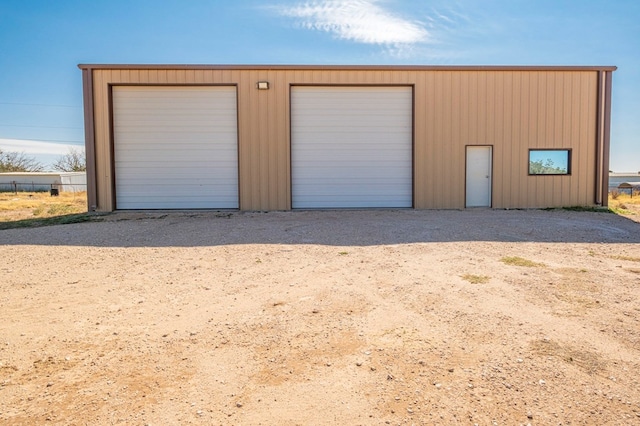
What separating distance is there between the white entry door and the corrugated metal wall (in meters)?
0.23

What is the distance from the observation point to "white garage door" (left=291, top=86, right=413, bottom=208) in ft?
44.5

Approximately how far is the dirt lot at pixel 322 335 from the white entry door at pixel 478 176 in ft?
21.4

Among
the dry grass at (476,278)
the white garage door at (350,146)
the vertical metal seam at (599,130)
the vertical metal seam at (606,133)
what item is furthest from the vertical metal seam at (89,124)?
the vertical metal seam at (606,133)

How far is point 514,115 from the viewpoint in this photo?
13664mm

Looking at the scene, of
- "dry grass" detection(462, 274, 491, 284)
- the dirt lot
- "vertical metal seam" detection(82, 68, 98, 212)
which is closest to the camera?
the dirt lot

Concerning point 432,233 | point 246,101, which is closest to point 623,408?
point 432,233

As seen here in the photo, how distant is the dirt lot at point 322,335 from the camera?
8.73 ft

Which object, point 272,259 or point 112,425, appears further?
point 272,259

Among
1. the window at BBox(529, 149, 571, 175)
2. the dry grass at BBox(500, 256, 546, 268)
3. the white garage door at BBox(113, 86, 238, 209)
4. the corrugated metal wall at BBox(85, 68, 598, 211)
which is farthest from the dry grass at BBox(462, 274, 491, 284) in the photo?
the window at BBox(529, 149, 571, 175)

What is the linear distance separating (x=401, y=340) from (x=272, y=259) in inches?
133

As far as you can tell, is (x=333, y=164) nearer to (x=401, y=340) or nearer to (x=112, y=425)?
(x=401, y=340)

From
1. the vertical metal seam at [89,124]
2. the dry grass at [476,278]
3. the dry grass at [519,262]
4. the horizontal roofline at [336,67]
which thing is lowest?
the dry grass at [476,278]

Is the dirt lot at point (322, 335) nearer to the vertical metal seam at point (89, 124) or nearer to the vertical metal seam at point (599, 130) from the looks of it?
the vertical metal seam at point (89, 124)

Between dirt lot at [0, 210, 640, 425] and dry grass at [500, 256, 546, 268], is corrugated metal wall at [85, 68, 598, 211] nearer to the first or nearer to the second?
dirt lot at [0, 210, 640, 425]
